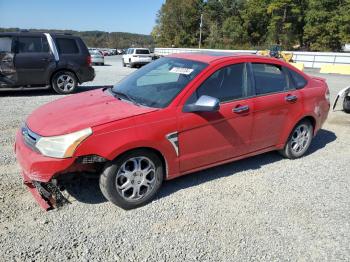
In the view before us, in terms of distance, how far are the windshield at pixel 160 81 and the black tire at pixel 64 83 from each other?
21.5 feet

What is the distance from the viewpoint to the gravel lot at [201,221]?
123 inches

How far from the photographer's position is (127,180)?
12.1ft

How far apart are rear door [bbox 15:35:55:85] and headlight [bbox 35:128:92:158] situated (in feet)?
24.7

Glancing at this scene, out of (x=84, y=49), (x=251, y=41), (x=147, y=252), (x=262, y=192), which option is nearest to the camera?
(x=147, y=252)

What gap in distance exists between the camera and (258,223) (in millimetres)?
3617

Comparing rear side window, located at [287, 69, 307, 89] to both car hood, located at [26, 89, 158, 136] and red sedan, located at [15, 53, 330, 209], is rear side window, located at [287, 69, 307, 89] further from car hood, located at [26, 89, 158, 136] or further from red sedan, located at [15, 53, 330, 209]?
car hood, located at [26, 89, 158, 136]

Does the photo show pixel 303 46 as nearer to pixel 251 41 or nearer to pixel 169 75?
pixel 251 41

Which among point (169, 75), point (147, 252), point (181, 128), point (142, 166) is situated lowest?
point (147, 252)

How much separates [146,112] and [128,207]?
3.42 feet

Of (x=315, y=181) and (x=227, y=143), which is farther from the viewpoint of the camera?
(x=315, y=181)

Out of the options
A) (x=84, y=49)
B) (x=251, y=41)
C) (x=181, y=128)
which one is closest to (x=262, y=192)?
(x=181, y=128)

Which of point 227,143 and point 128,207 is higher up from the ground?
point 227,143

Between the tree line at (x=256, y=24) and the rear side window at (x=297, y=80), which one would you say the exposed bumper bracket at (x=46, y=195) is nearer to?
the rear side window at (x=297, y=80)

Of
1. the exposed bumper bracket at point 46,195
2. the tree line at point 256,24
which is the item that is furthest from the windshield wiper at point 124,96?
the tree line at point 256,24
